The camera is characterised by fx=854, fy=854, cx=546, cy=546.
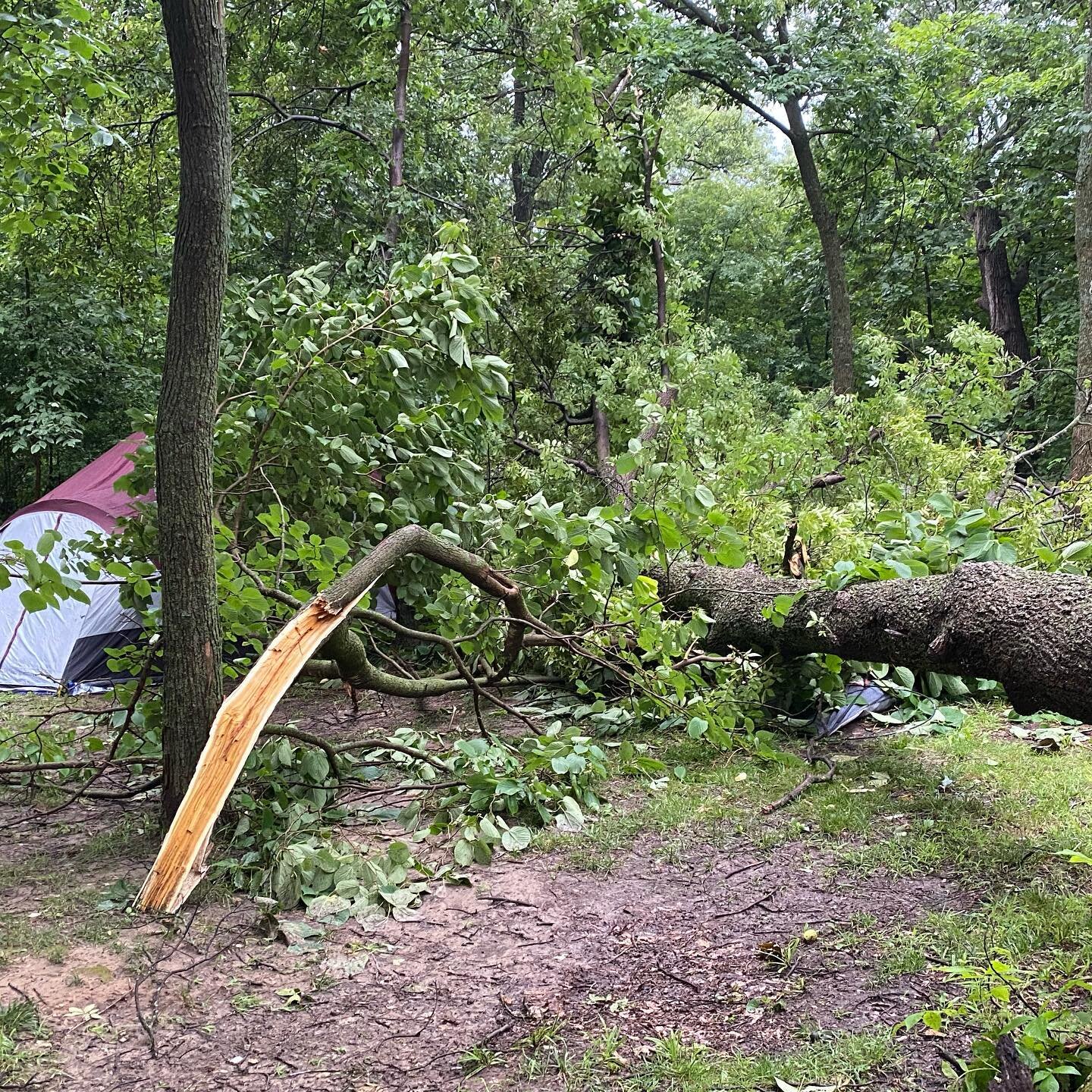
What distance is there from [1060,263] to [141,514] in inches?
534

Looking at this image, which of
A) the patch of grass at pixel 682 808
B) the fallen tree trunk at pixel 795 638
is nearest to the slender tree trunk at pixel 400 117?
the fallen tree trunk at pixel 795 638

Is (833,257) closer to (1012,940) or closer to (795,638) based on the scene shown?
(795,638)

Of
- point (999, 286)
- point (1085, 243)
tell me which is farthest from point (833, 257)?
point (1085, 243)

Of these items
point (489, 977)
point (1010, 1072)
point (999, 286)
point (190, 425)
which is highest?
point (999, 286)

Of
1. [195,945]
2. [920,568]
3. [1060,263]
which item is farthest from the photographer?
[1060,263]

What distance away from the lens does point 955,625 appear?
2.75 metres

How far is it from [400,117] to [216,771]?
6.07 metres

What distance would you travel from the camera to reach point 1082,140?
302 inches

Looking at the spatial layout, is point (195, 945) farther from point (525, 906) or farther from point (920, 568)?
point (920, 568)

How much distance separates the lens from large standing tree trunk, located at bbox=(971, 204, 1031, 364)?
1279cm

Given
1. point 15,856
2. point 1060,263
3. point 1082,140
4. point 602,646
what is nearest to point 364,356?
point 602,646

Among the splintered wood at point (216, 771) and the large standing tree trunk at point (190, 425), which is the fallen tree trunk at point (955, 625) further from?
the large standing tree trunk at point (190, 425)

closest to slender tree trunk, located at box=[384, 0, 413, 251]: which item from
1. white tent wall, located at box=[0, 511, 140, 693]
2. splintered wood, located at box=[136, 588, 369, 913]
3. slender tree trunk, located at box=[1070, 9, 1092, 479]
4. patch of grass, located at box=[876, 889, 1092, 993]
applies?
white tent wall, located at box=[0, 511, 140, 693]

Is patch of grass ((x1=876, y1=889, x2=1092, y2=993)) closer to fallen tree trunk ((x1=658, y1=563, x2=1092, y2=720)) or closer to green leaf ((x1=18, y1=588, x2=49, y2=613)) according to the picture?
fallen tree trunk ((x1=658, y1=563, x2=1092, y2=720))
